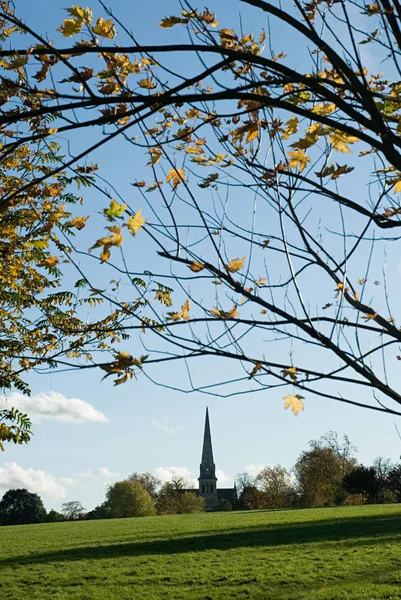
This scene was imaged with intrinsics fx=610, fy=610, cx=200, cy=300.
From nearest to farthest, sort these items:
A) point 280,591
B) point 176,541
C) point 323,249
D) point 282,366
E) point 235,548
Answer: point 282,366 < point 323,249 < point 280,591 < point 235,548 < point 176,541

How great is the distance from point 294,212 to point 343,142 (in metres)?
0.42

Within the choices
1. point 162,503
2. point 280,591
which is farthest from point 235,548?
point 162,503

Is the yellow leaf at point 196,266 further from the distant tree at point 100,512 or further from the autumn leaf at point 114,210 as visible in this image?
the distant tree at point 100,512

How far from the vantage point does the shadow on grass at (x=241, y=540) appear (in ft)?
63.8

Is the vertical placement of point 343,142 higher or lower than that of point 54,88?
lower

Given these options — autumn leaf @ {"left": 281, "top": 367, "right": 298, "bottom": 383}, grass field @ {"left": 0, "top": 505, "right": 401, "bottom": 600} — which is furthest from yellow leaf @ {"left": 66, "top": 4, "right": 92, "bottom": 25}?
grass field @ {"left": 0, "top": 505, "right": 401, "bottom": 600}

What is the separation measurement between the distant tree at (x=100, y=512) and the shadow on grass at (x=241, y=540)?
41.2m

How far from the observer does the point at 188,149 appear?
140 inches

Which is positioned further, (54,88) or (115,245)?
(54,88)

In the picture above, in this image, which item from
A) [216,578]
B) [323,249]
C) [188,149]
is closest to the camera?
[323,249]

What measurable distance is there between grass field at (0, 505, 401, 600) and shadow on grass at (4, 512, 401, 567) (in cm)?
4

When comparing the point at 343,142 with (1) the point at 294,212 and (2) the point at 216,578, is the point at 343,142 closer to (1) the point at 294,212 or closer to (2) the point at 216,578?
(1) the point at 294,212

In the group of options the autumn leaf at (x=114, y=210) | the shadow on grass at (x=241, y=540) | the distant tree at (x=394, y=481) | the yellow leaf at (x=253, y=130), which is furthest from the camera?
the distant tree at (x=394, y=481)

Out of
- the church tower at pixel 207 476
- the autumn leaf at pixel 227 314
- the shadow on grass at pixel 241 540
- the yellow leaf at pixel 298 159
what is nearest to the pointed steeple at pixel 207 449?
the church tower at pixel 207 476
